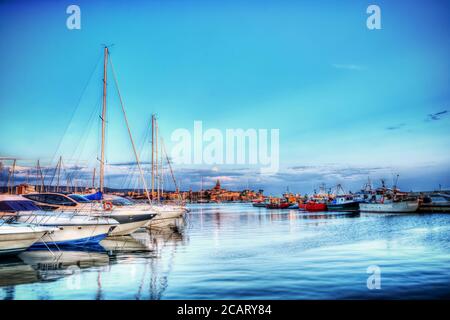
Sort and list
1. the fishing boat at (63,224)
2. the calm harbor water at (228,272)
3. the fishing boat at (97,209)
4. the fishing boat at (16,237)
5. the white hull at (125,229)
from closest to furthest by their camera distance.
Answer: the calm harbor water at (228,272)
the fishing boat at (16,237)
the fishing boat at (63,224)
the fishing boat at (97,209)
the white hull at (125,229)

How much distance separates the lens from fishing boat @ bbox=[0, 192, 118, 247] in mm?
14961

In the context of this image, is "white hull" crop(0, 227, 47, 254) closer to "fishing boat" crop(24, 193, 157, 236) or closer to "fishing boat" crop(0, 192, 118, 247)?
"fishing boat" crop(0, 192, 118, 247)

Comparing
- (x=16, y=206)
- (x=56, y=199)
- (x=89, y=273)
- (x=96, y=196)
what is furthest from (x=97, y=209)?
(x=89, y=273)

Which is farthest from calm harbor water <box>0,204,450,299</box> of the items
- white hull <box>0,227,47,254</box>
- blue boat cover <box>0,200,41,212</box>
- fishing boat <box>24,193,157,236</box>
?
fishing boat <box>24,193,157,236</box>

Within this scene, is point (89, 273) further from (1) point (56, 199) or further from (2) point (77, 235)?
(1) point (56, 199)

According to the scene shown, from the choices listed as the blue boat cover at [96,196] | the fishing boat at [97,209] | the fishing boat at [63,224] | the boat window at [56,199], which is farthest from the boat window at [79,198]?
the fishing boat at [63,224]

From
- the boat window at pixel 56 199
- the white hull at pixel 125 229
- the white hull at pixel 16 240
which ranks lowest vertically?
the white hull at pixel 125 229

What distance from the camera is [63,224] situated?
15031mm

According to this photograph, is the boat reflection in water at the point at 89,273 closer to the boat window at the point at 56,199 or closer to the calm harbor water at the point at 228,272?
the calm harbor water at the point at 228,272

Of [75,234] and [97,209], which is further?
[97,209]

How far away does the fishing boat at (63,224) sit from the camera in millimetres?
14961

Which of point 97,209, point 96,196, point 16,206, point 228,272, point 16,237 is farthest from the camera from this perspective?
point 96,196

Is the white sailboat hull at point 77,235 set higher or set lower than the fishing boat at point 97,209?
lower

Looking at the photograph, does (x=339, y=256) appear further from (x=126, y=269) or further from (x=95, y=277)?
(x=95, y=277)
